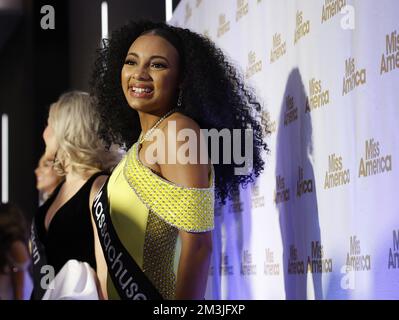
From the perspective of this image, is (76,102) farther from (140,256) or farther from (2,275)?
(2,275)

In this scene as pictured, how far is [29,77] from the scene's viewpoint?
356 centimetres

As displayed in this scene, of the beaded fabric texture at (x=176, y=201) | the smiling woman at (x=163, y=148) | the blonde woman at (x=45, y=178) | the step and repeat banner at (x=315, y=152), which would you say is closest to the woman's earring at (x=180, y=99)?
the smiling woman at (x=163, y=148)

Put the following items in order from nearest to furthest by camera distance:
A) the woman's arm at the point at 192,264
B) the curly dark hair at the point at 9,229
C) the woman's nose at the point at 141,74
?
the woman's arm at the point at 192,264 < the woman's nose at the point at 141,74 < the curly dark hair at the point at 9,229

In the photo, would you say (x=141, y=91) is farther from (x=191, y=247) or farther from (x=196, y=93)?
(x=191, y=247)

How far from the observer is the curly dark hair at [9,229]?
12.2 feet

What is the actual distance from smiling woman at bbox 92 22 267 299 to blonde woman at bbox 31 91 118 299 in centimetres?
8

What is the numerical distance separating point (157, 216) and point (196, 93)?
44 centimetres

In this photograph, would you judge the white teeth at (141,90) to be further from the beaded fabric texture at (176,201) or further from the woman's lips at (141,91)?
the beaded fabric texture at (176,201)

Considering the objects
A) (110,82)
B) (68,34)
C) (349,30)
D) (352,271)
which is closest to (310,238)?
(352,271)

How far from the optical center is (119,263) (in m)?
2.84

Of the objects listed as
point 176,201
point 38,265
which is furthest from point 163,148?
point 38,265

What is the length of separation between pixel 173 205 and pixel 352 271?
0.57 m

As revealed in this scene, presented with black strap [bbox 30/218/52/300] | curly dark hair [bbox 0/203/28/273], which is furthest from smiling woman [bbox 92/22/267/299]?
Result: curly dark hair [bbox 0/203/28/273]

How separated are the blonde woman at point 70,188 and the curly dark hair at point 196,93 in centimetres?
7
